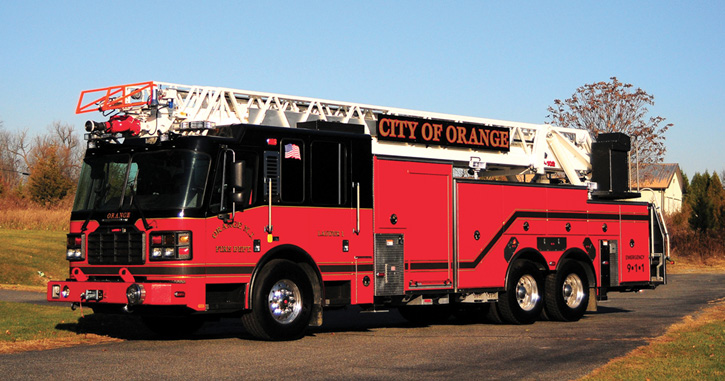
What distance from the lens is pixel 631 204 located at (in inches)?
765

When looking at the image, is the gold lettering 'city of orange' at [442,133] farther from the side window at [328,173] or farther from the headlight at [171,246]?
the headlight at [171,246]

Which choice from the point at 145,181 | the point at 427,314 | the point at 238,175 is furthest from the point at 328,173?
the point at 427,314

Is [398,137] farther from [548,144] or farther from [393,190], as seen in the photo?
[548,144]

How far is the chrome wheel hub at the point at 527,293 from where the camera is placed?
1708 centimetres

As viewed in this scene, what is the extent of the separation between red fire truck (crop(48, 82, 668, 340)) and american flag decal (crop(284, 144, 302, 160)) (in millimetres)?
34

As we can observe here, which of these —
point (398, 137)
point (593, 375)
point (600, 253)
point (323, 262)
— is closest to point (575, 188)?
point (600, 253)

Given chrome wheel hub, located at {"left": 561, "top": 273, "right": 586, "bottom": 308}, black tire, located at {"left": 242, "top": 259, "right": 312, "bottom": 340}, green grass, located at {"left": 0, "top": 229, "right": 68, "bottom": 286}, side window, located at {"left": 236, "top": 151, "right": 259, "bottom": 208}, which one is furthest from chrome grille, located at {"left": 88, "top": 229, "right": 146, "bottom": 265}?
green grass, located at {"left": 0, "top": 229, "right": 68, "bottom": 286}

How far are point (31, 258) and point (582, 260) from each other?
23796 millimetres

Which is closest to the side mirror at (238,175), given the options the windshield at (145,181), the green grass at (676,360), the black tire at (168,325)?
the windshield at (145,181)

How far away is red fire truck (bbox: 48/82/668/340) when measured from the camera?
40.2 ft

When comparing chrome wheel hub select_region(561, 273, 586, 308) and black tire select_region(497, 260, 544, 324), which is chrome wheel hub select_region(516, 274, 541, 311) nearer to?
black tire select_region(497, 260, 544, 324)

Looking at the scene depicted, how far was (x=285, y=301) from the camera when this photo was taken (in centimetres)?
1299

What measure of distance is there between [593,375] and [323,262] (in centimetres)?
502

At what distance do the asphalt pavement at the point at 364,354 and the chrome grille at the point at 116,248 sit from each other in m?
1.22
